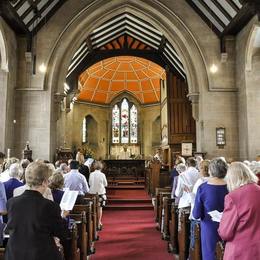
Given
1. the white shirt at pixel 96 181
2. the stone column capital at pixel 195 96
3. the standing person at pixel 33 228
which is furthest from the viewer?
the stone column capital at pixel 195 96

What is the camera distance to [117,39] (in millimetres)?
16344

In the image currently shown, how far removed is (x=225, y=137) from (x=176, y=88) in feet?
14.8

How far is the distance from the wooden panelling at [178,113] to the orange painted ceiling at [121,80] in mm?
5410

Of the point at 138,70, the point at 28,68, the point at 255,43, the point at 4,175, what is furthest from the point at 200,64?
the point at 138,70

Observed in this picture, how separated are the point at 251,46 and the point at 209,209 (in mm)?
8555

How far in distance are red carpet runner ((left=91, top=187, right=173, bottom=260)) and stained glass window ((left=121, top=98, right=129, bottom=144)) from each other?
518 inches

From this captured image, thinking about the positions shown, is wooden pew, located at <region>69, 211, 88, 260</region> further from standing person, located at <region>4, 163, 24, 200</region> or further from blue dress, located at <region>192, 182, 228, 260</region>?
blue dress, located at <region>192, 182, 228, 260</region>

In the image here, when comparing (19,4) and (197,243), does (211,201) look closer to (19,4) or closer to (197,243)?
(197,243)

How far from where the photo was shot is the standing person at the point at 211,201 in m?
3.20

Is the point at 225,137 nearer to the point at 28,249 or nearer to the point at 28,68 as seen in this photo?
the point at 28,68

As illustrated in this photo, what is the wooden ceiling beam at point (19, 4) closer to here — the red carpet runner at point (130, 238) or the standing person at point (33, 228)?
the red carpet runner at point (130, 238)

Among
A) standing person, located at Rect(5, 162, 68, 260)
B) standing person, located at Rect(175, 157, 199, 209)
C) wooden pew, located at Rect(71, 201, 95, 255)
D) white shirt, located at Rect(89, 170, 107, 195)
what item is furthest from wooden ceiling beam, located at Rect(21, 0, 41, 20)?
standing person, located at Rect(5, 162, 68, 260)

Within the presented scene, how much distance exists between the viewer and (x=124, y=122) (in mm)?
22969

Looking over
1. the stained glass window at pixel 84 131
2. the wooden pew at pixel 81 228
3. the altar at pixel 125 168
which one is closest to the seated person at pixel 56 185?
the wooden pew at pixel 81 228
